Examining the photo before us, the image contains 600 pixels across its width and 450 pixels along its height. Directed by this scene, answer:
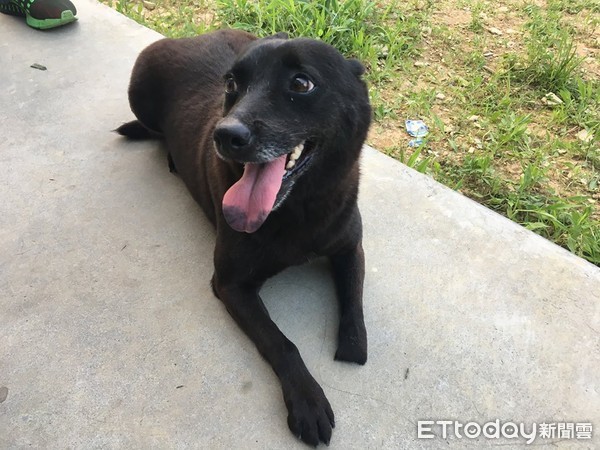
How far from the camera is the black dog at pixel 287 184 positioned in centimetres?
184

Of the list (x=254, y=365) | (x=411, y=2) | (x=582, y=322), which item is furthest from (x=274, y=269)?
(x=411, y=2)

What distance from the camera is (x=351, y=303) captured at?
7.18 feet

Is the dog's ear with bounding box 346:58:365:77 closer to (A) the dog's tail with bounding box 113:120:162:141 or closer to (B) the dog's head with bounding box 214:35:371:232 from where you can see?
(B) the dog's head with bounding box 214:35:371:232

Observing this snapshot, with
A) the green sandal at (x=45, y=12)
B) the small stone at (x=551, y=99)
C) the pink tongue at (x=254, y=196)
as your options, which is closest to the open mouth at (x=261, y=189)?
the pink tongue at (x=254, y=196)

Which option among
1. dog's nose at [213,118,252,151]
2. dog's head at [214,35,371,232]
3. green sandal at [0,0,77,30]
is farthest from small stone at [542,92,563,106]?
green sandal at [0,0,77,30]

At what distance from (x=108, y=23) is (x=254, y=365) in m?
3.11

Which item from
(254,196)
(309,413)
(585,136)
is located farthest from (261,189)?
(585,136)

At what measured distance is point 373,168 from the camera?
290 centimetres

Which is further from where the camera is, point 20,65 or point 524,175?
A: point 20,65

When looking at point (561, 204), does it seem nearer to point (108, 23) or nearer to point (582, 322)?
point (582, 322)

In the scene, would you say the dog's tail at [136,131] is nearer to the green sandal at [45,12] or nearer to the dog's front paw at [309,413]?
the green sandal at [45,12]

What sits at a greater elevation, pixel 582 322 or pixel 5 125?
pixel 582 322

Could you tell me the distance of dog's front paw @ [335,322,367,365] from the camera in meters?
2.05

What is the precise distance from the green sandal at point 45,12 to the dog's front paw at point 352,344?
10.4ft
